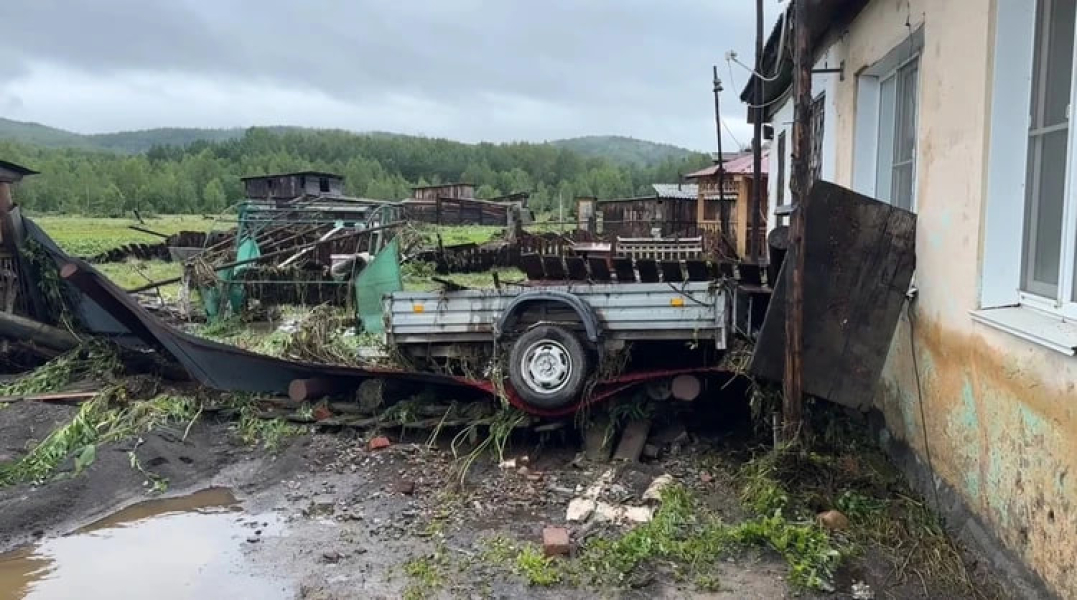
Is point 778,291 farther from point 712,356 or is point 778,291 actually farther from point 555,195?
point 555,195

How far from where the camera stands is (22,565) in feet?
15.2

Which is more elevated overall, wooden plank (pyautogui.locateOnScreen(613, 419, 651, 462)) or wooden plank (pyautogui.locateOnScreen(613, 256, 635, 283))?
wooden plank (pyautogui.locateOnScreen(613, 256, 635, 283))

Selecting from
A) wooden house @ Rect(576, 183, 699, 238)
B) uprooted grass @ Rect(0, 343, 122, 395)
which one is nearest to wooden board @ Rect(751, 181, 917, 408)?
uprooted grass @ Rect(0, 343, 122, 395)

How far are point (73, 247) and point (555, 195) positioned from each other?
61882 millimetres

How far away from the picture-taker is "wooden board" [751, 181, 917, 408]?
15.0ft

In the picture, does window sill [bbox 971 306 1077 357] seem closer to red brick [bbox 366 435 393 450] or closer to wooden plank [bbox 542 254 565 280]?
wooden plank [bbox 542 254 565 280]

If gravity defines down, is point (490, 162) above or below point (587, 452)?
above

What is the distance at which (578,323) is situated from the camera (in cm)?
623

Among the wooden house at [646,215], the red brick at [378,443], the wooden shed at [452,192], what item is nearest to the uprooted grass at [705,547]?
the red brick at [378,443]

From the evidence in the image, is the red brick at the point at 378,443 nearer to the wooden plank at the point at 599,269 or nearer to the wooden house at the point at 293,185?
the wooden plank at the point at 599,269

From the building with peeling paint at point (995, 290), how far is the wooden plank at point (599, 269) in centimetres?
254

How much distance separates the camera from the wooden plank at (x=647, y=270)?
659cm

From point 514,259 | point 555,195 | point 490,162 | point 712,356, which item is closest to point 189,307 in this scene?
point 514,259

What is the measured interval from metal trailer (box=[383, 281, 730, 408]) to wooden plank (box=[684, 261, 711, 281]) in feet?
1.20
